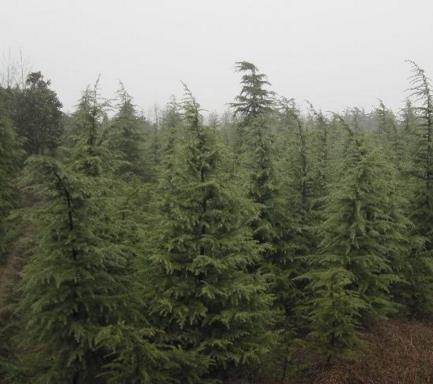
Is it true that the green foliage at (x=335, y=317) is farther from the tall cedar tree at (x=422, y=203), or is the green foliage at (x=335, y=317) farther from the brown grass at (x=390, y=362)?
the tall cedar tree at (x=422, y=203)

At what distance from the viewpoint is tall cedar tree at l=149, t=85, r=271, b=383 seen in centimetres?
959

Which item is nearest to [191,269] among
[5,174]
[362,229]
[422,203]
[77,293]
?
[77,293]

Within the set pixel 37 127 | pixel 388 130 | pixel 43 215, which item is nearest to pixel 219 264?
pixel 43 215

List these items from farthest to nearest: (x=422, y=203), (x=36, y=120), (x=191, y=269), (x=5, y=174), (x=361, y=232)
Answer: (x=36, y=120) → (x=5, y=174) → (x=422, y=203) → (x=361, y=232) → (x=191, y=269)

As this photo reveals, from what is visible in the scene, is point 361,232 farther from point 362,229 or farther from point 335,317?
point 335,317

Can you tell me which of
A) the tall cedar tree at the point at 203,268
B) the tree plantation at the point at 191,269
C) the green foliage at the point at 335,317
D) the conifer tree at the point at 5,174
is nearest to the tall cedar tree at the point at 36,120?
the conifer tree at the point at 5,174

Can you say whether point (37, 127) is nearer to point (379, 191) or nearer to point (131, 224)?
point (131, 224)

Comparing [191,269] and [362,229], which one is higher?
[362,229]

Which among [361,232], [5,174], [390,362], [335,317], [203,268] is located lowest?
→ [390,362]

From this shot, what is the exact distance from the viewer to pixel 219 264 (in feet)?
31.5

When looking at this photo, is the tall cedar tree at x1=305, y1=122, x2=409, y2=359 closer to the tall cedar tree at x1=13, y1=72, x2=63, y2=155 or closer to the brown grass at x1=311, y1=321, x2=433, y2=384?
the brown grass at x1=311, y1=321, x2=433, y2=384

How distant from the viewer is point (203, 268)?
977 cm

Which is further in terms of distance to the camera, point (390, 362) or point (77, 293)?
point (390, 362)

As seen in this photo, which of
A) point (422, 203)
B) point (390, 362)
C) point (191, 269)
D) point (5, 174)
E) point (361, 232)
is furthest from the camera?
point (5, 174)
